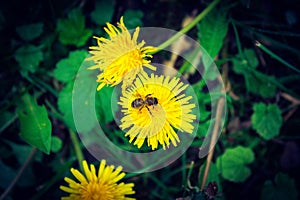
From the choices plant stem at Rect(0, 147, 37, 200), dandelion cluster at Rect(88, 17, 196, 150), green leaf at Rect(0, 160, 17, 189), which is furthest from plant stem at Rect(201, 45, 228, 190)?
green leaf at Rect(0, 160, 17, 189)

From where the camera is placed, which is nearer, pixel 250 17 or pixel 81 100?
pixel 81 100

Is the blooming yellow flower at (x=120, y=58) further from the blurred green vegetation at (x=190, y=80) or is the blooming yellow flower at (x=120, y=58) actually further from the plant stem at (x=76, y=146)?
the plant stem at (x=76, y=146)

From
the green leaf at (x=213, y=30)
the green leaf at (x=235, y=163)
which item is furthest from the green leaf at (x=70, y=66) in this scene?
the green leaf at (x=235, y=163)

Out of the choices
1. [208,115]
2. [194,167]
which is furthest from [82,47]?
[194,167]

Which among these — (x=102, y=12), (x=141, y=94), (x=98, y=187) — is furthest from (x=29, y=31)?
(x=98, y=187)

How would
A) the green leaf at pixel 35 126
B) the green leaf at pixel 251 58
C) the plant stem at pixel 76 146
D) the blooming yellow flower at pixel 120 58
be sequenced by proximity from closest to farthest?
1. the blooming yellow flower at pixel 120 58
2. the green leaf at pixel 35 126
3. the plant stem at pixel 76 146
4. the green leaf at pixel 251 58

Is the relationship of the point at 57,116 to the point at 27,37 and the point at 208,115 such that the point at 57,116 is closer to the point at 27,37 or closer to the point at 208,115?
the point at 27,37
